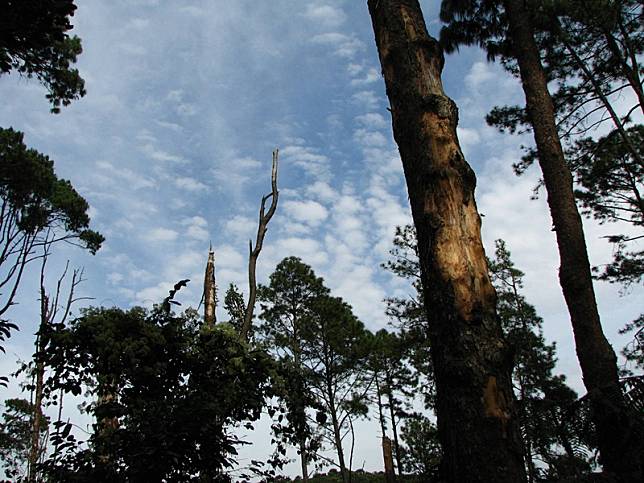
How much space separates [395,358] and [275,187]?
14.2 meters

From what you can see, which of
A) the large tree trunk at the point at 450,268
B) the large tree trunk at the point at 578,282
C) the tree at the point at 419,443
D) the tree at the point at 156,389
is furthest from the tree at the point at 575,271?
the tree at the point at 419,443

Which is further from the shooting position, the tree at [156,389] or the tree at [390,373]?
the tree at [390,373]

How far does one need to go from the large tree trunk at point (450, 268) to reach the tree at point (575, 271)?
2.29 meters

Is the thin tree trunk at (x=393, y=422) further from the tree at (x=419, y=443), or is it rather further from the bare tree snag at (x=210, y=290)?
the bare tree snag at (x=210, y=290)

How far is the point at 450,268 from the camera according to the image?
7.32 ft

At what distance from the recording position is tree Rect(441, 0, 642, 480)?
12.6 feet

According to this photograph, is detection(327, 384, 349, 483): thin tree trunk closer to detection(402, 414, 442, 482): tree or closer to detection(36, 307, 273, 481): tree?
detection(402, 414, 442, 482): tree

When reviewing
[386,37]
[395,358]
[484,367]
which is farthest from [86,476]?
[395,358]

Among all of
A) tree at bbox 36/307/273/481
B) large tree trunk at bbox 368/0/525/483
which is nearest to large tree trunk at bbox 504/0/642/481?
large tree trunk at bbox 368/0/525/483

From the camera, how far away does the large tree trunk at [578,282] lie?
379 cm

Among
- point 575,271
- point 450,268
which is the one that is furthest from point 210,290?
point 450,268

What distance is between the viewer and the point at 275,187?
10188 millimetres

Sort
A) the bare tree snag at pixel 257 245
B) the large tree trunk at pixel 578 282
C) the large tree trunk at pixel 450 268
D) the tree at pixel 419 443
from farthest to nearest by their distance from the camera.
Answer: the tree at pixel 419 443
the bare tree snag at pixel 257 245
the large tree trunk at pixel 578 282
the large tree trunk at pixel 450 268

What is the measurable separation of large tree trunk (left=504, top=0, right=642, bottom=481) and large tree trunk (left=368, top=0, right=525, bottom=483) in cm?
228
